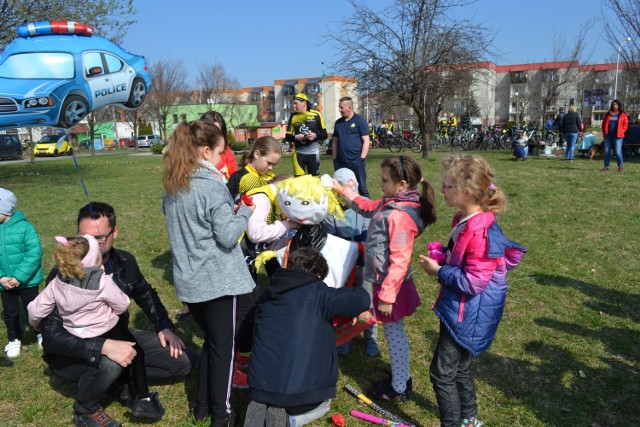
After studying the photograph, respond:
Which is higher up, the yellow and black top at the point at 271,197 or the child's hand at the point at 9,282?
the yellow and black top at the point at 271,197

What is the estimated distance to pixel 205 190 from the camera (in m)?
2.56

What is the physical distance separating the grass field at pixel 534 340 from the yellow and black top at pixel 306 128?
2.58 metres

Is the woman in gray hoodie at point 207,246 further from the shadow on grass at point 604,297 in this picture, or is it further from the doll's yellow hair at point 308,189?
the shadow on grass at point 604,297

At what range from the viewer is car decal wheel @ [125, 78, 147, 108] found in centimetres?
427

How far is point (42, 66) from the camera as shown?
375 centimetres

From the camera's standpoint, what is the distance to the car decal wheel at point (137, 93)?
4.27 metres

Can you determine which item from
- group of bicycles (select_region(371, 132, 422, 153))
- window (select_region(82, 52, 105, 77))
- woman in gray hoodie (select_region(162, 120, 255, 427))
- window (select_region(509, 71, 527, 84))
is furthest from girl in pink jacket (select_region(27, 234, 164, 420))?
window (select_region(509, 71, 527, 84))

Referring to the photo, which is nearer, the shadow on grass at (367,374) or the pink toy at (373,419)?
the pink toy at (373,419)

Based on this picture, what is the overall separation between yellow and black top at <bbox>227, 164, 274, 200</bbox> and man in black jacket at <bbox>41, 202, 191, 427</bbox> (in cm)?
100

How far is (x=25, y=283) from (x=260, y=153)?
7.35 ft

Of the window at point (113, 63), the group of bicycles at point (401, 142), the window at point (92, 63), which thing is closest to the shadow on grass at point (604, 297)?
the window at point (113, 63)

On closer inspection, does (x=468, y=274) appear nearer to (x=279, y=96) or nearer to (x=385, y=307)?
(x=385, y=307)

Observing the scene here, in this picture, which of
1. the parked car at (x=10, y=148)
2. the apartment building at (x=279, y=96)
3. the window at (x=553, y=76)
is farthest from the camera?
the apartment building at (x=279, y=96)

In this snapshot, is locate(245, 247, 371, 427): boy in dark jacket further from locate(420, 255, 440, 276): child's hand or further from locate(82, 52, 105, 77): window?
locate(82, 52, 105, 77): window
